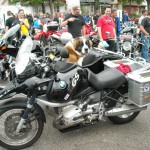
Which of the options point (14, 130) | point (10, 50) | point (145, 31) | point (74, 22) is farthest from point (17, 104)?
point (145, 31)

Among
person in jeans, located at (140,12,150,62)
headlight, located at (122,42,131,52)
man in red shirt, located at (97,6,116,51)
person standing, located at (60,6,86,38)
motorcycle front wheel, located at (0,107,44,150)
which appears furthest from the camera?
headlight, located at (122,42,131,52)

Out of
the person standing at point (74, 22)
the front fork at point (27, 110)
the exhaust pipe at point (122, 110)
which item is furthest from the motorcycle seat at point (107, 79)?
the person standing at point (74, 22)

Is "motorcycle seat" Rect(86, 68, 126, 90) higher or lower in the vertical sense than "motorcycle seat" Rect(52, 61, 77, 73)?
lower

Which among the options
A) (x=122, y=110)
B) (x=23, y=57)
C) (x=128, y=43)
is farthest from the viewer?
(x=128, y=43)

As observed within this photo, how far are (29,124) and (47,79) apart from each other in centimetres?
61

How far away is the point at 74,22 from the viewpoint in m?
5.94

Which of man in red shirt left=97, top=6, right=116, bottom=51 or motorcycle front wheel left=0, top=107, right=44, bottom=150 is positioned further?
man in red shirt left=97, top=6, right=116, bottom=51

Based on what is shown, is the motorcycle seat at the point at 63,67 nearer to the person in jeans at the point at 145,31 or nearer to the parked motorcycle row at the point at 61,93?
the parked motorcycle row at the point at 61,93

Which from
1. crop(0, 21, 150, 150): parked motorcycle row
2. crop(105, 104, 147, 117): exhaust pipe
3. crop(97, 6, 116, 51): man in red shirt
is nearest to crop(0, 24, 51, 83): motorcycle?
crop(0, 21, 150, 150): parked motorcycle row

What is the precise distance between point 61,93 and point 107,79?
611 mm

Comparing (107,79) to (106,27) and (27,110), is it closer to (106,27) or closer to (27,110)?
(27,110)

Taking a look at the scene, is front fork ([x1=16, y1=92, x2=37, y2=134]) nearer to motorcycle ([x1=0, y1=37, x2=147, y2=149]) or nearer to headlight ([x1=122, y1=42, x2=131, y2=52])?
motorcycle ([x1=0, y1=37, x2=147, y2=149])

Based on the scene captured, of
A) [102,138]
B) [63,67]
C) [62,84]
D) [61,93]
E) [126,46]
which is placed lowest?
[102,138]

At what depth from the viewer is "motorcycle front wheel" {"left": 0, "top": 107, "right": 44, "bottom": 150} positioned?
9.56 ft
